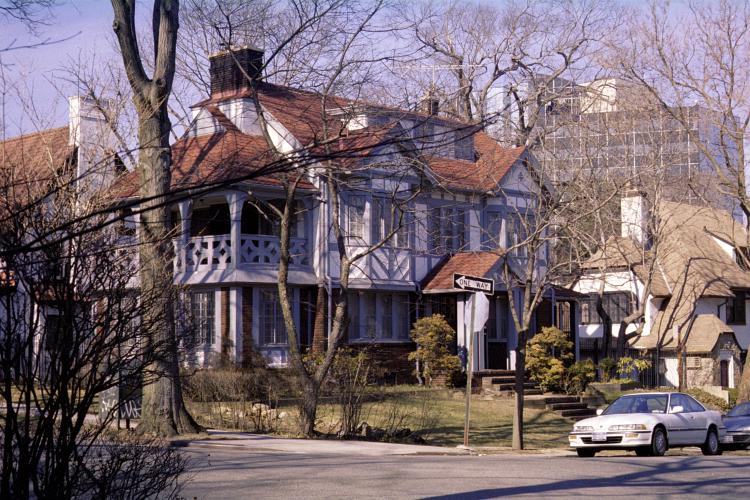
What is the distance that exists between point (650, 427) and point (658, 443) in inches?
16.9

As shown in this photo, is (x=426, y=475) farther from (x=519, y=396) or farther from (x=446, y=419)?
(x=446, y=419)

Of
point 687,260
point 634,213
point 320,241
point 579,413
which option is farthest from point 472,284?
point 687,260

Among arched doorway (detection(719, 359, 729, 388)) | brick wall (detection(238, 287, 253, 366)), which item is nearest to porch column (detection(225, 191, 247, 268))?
brick wall (detection(238, 287, 253, 366))

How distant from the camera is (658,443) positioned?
19.7 meters

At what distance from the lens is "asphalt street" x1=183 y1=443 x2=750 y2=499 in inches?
487

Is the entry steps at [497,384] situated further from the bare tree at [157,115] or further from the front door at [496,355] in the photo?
the bare tree at [157,115]

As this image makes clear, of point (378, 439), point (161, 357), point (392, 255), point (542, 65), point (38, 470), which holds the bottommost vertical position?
point (378, 439)

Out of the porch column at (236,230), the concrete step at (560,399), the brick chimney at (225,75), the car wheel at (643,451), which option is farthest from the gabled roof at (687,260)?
the car wheel at (643,451)

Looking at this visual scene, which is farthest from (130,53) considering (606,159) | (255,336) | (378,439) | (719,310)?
(719,310)

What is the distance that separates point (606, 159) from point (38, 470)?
28.9m

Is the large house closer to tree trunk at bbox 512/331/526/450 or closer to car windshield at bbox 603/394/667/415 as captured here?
tree trunk at bbox 512/331/526/450

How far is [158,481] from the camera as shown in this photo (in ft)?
27.6

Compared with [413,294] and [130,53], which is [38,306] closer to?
[130,53]

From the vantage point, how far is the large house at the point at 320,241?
99.4ft
